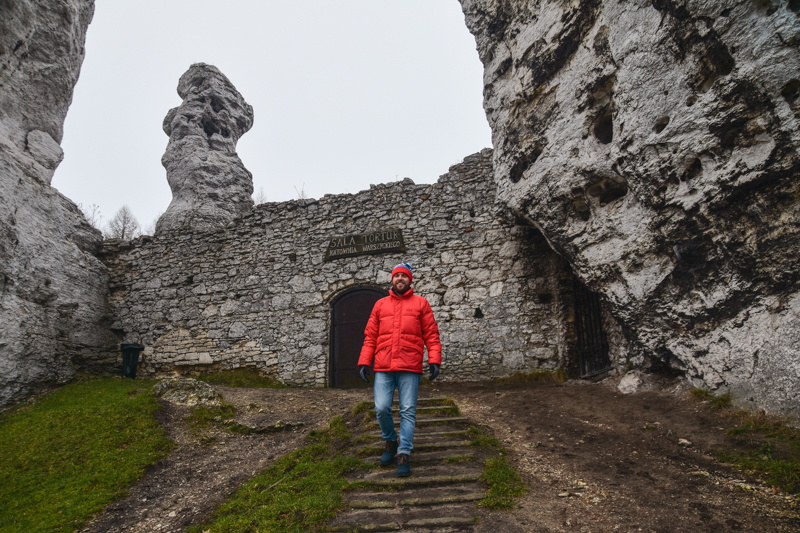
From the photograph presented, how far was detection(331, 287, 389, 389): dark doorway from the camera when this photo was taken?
8703 millimetres

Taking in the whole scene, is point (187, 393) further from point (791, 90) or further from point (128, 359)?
point (791, 90)

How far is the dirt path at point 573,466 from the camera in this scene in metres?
2.77

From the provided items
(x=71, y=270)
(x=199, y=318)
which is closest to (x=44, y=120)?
(x=71, y=270)

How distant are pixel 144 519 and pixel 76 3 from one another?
10.5 meters

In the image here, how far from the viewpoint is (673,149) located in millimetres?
4410

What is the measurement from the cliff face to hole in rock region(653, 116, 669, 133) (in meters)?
0.01

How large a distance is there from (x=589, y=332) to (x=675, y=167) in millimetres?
3724

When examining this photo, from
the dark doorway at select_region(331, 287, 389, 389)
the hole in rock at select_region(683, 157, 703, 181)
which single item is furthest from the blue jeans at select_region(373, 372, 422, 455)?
the dark doorway at select_region(331, 287, 389, 389)

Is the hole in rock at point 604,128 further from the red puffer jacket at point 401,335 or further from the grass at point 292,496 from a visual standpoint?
the grass at point 292,496

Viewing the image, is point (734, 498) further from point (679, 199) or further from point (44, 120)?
point (44, 120)

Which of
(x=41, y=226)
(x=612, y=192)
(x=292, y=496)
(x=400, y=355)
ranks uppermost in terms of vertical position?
(x=41, y=226)

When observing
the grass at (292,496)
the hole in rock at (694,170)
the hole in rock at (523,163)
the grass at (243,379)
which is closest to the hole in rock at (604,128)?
the hole in rock at (523,163)

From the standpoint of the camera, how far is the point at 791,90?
3.50 metres

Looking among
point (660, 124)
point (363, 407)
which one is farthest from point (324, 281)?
point (660, 124)
